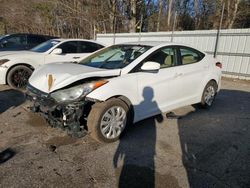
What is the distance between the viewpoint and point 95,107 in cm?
348

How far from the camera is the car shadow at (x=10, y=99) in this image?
5.36 meters

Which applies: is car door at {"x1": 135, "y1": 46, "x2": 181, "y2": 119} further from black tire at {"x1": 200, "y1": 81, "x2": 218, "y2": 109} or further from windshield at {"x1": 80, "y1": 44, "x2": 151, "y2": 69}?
black tire at {"x1": 200, "y1": 81, "x2": 218, "y2": 109}

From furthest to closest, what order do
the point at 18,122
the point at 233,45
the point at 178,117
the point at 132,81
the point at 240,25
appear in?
the point at 240,25
the point at 233,45
the point at 178,117
the point at 18,122
the point at 132,81

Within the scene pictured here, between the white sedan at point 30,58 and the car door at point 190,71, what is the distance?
2786 millimetres

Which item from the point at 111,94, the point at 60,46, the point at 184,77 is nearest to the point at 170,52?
the point at 184,77

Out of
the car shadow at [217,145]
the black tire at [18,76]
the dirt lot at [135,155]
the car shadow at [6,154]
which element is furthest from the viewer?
the black tire at [18,76]

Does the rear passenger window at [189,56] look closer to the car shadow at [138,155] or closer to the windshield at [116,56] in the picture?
the windshield at [116,56]

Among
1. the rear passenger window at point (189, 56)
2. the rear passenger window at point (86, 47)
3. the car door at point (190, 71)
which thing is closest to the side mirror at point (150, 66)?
the car door at point (190, 71)

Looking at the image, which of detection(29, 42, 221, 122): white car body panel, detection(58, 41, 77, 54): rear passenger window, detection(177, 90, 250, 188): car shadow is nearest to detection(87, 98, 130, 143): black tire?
detection(29, 42, 221, 122): white car body panel

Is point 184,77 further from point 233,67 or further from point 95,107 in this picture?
point 233,67

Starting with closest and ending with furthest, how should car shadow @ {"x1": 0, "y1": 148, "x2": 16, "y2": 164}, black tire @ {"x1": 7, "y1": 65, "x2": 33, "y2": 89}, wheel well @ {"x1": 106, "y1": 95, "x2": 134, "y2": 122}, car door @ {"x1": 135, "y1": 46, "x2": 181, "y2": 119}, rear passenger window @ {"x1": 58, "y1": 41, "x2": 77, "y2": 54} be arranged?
car shadow @ {"x1": 0, "y1": 148, "x2": 16, "y2": 164} < wheel well @ {"x1": 106, "y1": 95, "x2": 134, "y2": 122} < car door @ {"x1": 135, "y1": 46, "x2": 181, "y2": 119} < black tire @ {"x1": 7, "y1": 65, "x2": 33, "y2": 89} < rear passenger window @ {"x1": 58, "y1": 41, "x2": 77, "y2": 54}

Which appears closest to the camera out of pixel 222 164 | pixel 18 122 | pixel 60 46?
pixel 222 164

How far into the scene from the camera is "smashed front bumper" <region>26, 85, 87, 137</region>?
11.0ft

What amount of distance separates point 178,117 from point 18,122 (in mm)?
3223
